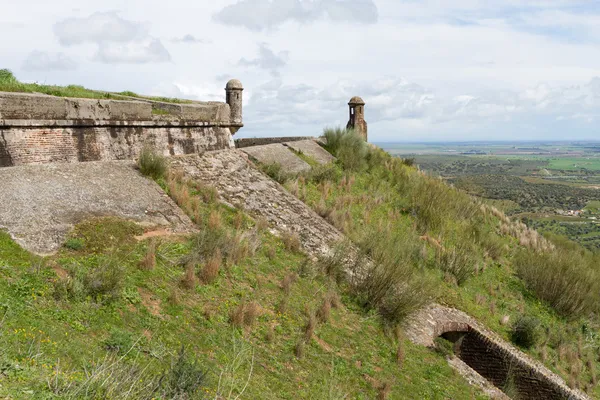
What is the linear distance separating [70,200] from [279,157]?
26.4 ft

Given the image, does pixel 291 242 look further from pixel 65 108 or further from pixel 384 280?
pixel 65 108

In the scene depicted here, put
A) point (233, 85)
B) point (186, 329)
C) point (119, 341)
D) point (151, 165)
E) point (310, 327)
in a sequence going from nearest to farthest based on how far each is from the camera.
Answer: point (119, 341)
point (186, 329)
point (310, 327)
point (151, 165)
point (233, 85)

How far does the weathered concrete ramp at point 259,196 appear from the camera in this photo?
398 inches

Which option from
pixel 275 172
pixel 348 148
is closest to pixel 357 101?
pixel 348 148

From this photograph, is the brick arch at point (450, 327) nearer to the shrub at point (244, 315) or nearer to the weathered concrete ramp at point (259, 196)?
the weathered concrete ramp at point (259, 196)

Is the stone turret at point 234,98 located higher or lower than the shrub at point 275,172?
higher

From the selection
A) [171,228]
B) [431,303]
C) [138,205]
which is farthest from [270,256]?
[431,303]

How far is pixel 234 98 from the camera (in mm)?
14750

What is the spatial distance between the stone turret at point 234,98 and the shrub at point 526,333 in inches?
378

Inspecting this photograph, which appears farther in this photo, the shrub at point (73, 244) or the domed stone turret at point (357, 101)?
the domed stone turret at point (357, 101)

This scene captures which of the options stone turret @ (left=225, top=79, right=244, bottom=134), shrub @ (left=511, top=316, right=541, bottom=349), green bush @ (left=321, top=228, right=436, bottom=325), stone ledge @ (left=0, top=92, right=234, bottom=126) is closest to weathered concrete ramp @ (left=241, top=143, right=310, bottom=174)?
stone turret @ (left=225, top=79, right=244, bottom=134)

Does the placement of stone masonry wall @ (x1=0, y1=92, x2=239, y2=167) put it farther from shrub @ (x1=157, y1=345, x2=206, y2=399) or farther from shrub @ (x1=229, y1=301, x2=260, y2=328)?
shrub @ (x1=157, y1=345, x2=206, y2=399)

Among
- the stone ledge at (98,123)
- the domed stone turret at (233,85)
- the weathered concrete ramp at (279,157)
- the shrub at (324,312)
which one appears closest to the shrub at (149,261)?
the shrub at (324,312)

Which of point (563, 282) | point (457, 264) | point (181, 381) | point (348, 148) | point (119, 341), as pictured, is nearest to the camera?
point (181, 381)
